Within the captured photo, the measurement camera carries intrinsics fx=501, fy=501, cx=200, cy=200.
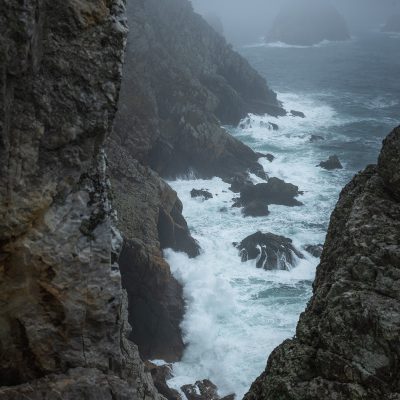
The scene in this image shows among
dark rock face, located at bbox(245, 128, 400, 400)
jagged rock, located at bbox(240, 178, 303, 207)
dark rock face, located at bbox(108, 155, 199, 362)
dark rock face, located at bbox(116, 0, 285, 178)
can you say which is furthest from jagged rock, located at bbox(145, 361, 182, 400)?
jagged rock, located at bbox(240, 178, 303, 207)

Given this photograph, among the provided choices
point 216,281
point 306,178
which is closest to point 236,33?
point 306,178

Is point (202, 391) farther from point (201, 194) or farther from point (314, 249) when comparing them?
point (201, 194)

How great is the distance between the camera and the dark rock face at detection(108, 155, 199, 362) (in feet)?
95.5

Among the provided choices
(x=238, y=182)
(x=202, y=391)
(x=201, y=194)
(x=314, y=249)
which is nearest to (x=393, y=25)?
(x=238, y=182)

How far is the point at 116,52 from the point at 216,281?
26225 millimetres

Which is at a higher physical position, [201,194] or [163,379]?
[201,194]

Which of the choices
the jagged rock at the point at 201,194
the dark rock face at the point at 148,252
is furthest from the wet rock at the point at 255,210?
the dark rock face at the point at 148,252

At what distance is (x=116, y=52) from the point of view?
11.3m

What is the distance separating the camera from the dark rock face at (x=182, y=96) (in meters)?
48.1

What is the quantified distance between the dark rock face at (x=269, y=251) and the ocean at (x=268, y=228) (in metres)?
0.55

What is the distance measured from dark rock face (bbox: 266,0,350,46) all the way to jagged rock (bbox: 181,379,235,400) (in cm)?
14379

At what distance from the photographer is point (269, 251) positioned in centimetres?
3847

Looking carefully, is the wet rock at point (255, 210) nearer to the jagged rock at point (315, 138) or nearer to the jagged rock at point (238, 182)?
the jagged rock at point (238, 182)

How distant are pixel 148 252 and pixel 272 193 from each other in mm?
21337
